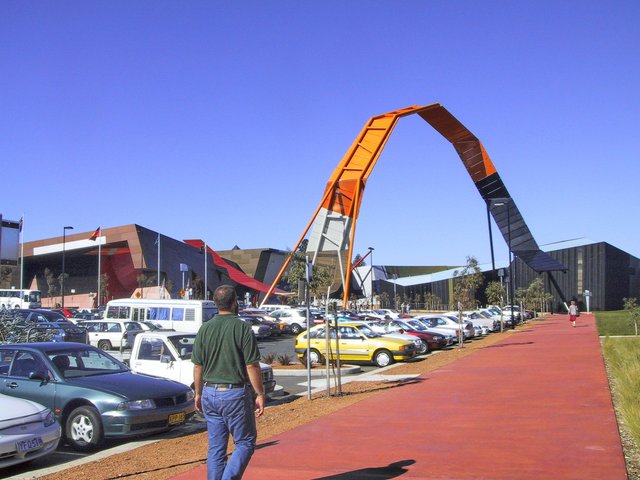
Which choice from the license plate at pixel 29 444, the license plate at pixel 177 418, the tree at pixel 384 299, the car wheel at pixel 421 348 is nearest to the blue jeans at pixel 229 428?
the license plate at pixel 29 444

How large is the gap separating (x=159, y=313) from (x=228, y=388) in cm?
2590

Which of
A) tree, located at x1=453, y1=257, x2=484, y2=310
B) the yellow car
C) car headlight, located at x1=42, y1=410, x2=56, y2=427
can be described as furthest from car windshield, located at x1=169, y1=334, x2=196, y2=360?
tree, located at x1=453, y1=257, x2=484, y2=310

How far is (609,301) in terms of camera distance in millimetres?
75125

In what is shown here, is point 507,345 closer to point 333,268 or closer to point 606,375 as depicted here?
point 606,375

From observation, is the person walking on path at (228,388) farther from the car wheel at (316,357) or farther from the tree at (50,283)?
the tree at (50,283)

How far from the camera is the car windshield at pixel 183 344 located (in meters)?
13.7

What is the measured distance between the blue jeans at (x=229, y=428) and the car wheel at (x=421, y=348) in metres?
17.6

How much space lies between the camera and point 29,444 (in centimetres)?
843

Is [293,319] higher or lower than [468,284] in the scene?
lower

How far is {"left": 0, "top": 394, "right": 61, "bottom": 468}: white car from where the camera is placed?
823 cm

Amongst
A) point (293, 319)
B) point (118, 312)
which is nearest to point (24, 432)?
point (118, 312)

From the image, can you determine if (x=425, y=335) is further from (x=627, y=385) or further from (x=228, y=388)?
(x=228, y=388)

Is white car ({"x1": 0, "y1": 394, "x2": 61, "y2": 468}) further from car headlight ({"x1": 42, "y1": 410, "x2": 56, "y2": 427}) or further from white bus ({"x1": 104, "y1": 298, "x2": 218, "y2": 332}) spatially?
white bus ({"x1": 104, "y1": 298, "x2": 218, "y2": 332})

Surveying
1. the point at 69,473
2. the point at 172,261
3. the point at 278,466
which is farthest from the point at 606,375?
the point at 172,261
